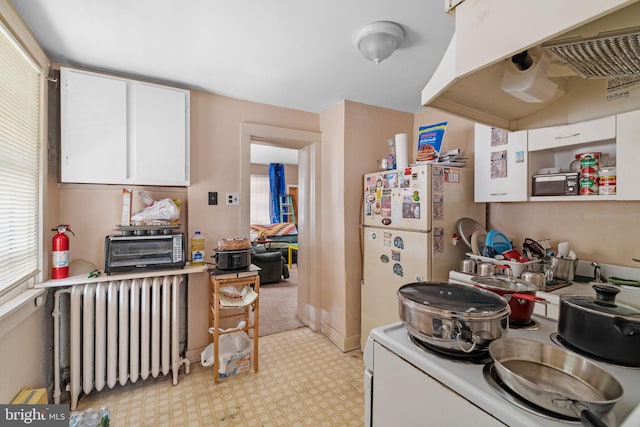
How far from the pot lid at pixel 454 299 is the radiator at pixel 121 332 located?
189 cm

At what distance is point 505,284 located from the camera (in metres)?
0.97

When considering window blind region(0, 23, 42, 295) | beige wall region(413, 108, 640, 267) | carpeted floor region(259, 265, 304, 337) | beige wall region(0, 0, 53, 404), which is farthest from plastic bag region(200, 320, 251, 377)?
beige wall region(413, 108, 640, 267)

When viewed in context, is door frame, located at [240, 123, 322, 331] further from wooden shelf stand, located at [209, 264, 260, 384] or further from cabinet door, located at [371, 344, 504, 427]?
cabinet door, located at [371, 344, 504, 427]

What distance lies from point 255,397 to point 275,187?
557 cm

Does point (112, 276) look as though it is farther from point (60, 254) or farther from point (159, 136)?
point (159, 136)

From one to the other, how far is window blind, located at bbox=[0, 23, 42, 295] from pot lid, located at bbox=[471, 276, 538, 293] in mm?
2154

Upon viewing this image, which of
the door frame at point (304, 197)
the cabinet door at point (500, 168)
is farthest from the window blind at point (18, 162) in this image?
the cabinet door at point (500, 168)

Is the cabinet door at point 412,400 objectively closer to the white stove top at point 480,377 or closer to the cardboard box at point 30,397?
the white stove top at point 480,377

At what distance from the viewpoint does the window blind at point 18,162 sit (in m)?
1.40

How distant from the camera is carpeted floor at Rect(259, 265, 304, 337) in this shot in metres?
→ 3.15

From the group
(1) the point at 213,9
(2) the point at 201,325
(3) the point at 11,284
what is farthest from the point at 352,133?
(3) the point at 11,284

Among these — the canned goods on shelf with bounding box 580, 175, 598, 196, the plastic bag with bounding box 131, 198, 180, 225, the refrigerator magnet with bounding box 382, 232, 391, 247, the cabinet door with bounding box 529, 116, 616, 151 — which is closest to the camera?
the cabinet door with bounding box 529, 116, 616, 151

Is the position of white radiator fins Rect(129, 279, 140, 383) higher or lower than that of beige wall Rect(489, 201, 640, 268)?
lower

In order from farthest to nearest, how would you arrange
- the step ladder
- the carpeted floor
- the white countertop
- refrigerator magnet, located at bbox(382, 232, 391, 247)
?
the step ladder < the carpeted floor < refrigerator magnet, located at bbox(382, 232, 391, 247) < the white countertop
